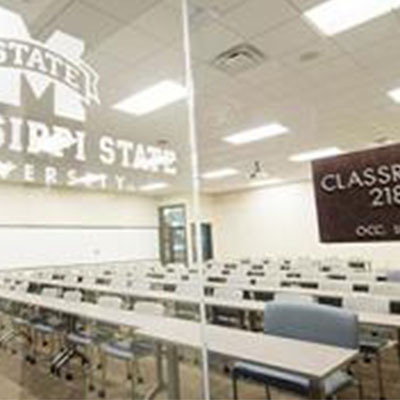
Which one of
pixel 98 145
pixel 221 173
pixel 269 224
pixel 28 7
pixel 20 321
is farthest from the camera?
pixel 269 224

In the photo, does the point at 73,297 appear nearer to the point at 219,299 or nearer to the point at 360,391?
the point at 219,299

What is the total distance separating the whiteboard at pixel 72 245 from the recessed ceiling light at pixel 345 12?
860 cm

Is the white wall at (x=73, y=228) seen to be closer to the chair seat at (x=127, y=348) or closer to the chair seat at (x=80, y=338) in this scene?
the chair seat at (x=80, y=338)

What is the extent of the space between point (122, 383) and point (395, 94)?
187 inches

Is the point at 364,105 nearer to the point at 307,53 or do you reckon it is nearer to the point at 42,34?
the point at 307,53

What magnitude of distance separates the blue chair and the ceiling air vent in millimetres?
2274

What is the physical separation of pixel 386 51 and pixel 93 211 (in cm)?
910

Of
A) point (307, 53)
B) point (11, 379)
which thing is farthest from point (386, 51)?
point (11, 379)

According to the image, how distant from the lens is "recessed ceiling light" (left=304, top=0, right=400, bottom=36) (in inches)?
128

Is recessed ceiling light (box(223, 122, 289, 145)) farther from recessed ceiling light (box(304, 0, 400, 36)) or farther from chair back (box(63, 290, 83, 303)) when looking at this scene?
chair back (box(63, 290, 83, 303))

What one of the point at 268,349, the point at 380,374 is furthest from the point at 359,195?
the point at 380,374

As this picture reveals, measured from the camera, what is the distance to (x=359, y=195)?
2.65m

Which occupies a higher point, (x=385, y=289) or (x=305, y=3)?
(x=305, y=3)

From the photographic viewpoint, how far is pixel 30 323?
515cm
